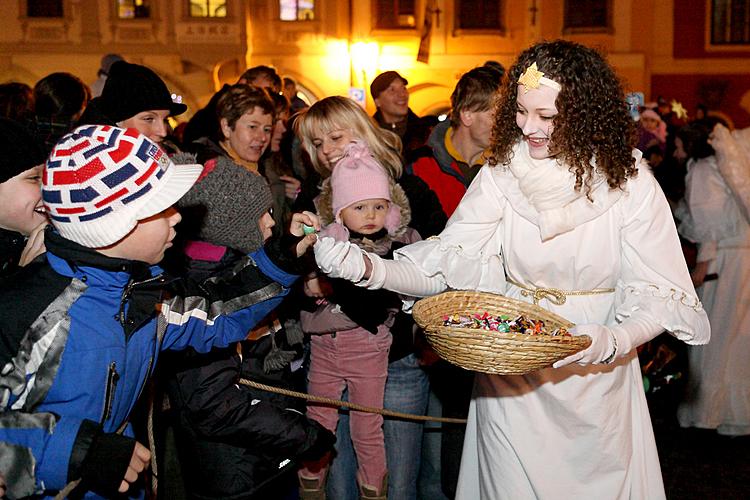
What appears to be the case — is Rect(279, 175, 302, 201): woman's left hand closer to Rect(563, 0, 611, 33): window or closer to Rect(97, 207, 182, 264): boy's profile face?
Rect(97, 207, 182, 264): boy's profile face

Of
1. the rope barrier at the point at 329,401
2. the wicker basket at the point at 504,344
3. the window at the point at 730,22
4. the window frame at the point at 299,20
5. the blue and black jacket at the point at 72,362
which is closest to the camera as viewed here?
the blue and black jacket at the point at 72,362

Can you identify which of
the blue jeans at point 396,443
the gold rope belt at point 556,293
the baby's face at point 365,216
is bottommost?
the blue jeans at point 396,443

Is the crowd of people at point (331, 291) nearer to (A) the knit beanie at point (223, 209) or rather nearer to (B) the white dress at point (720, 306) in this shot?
Answer: (A) the knit beanie at point (223, 209)

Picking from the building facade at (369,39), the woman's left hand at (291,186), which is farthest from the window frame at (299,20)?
the woman's left hand at (291,186)

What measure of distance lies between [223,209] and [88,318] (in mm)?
1185

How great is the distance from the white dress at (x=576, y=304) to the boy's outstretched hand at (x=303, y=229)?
0.43m

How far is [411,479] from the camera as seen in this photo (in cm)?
434

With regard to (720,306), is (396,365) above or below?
above

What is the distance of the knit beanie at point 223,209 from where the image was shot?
12.3 ft

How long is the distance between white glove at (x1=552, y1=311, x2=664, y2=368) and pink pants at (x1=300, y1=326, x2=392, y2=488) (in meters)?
1.34

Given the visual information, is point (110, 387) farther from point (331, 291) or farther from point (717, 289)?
point (717, 289)

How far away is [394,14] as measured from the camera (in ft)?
80.1

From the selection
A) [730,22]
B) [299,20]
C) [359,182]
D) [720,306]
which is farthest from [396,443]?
[730,22]

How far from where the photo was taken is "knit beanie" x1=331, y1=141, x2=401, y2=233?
3975mm
